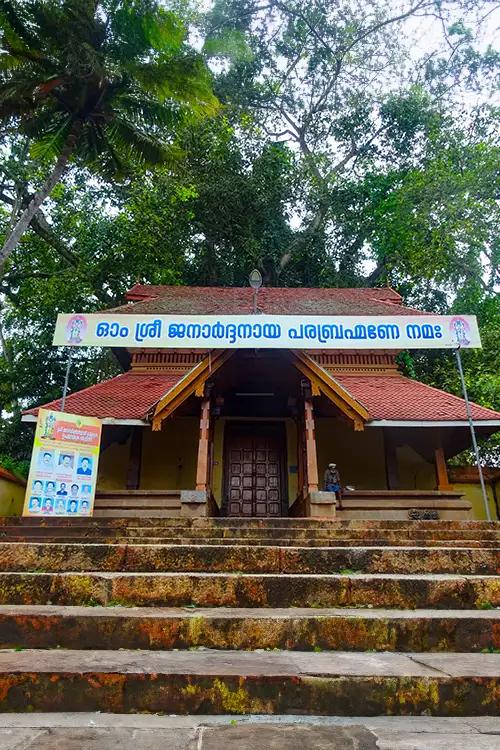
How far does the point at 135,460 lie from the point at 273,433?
345 centimetres

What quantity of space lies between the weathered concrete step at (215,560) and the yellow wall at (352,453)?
300 inches

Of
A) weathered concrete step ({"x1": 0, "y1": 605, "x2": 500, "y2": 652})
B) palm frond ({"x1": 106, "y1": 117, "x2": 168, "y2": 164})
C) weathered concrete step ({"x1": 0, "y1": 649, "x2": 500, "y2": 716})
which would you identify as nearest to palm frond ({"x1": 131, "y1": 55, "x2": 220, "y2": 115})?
palm frond ({"x1": 106, "y1": 117, "x2": 168, "y2": 164})

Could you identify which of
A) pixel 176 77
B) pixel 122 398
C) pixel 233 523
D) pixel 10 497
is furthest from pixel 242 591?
pixel 176 77

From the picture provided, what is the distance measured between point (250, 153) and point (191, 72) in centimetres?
1026

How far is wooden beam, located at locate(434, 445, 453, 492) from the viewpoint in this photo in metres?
10.8

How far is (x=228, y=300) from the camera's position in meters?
16.0

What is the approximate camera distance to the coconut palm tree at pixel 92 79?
11.2m

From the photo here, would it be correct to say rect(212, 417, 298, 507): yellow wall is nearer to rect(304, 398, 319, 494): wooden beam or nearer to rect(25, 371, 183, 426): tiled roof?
rect(25, 371, 183, 426): tiled roof

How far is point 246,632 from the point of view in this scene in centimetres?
297

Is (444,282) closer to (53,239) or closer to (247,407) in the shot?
(247,407)

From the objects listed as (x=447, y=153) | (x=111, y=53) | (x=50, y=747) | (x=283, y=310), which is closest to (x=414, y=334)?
(x=283, y=310)

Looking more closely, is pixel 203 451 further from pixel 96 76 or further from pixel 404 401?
pixel 96 76

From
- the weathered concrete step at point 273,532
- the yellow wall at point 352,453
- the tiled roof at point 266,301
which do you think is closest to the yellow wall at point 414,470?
the yellow wall at point 352,453

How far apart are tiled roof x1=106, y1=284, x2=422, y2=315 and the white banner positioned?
5.18 meters
